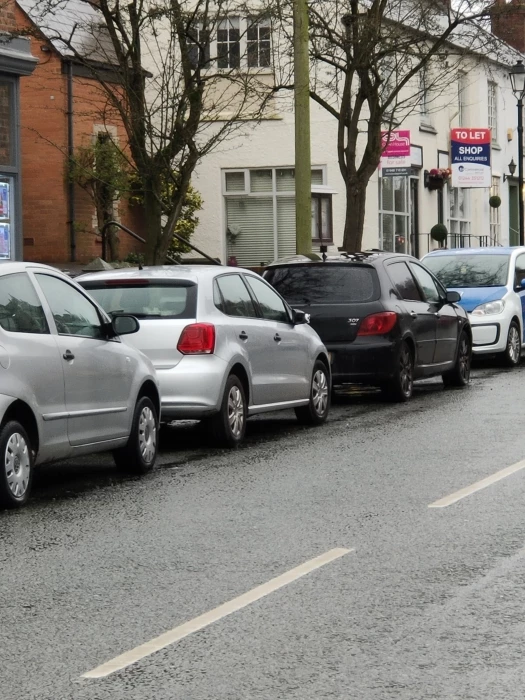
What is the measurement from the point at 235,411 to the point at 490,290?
9160 millimetres

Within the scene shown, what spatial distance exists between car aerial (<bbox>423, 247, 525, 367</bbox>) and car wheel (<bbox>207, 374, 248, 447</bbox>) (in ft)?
27.5

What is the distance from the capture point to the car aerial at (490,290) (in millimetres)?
20828

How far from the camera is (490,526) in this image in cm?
849

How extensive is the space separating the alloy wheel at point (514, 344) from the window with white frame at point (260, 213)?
17519 millimetres

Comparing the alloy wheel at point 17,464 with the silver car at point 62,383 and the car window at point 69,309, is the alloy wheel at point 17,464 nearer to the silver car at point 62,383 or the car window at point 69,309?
the silver car at point 62,383

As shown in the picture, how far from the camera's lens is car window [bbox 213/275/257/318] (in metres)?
13.0

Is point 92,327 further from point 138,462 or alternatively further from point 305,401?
point 305,401

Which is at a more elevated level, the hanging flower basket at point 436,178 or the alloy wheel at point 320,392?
the hanging flower basket at point 436,178

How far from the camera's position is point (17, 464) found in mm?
9461

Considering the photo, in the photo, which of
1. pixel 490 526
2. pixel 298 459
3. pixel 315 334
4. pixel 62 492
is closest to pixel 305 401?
pixel 315 334

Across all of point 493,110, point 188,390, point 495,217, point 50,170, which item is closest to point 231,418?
point 188,390

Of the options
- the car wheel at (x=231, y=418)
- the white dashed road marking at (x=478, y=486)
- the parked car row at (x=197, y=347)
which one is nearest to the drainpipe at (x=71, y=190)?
the parked car row at (x=197, y=347)

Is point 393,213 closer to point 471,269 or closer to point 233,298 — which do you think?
point 471,269

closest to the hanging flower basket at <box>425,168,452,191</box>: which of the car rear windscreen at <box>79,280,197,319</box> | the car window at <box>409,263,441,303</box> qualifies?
the car window at <box>409,263,441,303</box>
